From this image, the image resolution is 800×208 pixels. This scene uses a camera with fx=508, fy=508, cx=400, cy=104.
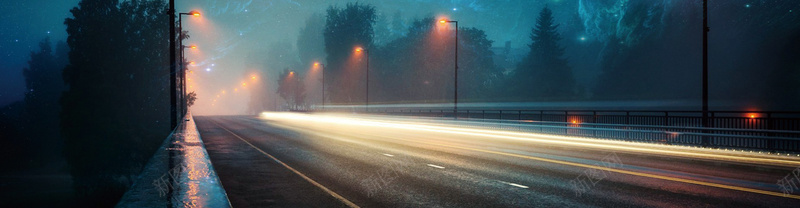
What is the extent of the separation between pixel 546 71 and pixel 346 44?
3553cm

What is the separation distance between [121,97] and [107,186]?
1192 cm

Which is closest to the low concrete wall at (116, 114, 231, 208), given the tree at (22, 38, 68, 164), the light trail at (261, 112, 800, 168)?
the light trail at (261, 112, 800, 168)

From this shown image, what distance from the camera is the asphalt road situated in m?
7.79

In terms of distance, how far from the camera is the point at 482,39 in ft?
270

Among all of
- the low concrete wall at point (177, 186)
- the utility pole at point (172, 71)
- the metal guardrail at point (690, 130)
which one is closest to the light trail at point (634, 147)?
the metal guardrail at point (690, 130)

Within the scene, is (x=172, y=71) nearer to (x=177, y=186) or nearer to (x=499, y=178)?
(x=499, y=178)

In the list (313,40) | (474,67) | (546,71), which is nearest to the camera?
(546,71)

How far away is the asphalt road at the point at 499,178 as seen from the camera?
7.79 meters

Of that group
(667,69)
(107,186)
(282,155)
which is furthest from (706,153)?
(667,69)

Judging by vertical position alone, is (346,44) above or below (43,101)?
above

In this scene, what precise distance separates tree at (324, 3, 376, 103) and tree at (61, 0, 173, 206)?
3209cm

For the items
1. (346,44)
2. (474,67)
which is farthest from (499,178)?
(346,44)

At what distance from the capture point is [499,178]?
33.6 ft

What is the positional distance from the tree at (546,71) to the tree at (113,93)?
48.9m
